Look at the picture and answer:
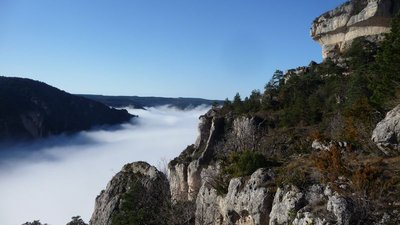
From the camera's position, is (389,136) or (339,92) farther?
(339,92)

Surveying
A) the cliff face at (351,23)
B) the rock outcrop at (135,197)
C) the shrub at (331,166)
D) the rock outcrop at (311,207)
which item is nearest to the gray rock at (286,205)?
the rock outcrop at (311,207)

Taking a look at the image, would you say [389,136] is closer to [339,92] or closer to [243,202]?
[243,202]

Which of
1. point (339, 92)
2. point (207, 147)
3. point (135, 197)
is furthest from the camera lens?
point (207, 147)

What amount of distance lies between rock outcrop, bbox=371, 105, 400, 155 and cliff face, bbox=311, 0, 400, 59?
39.8 m

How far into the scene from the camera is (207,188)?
62.8 ft

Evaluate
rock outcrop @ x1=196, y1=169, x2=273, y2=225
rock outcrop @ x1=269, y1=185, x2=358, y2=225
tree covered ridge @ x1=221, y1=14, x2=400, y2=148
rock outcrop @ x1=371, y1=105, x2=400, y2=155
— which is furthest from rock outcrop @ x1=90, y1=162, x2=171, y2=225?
rock outcrop @ x1=371, y1=105, x2=400, y2=155

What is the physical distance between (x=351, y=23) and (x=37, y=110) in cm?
13715

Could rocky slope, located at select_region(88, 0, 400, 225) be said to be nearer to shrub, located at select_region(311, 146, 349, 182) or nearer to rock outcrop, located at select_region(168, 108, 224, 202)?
shrub, located at select_region(311, 146, 349, 182)

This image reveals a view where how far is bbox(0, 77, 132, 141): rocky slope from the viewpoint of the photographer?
15650 centimetres

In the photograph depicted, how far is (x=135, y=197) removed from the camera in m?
28.4

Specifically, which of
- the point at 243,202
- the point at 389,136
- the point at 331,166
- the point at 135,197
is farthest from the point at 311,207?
the point at 135,197

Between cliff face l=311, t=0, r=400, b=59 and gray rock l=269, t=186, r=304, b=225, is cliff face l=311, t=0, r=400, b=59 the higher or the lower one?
the higher one

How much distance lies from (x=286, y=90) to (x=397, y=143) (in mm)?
33264

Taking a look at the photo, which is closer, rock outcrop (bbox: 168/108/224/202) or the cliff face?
rock outcrop (bbox: 168/108/224/202)
